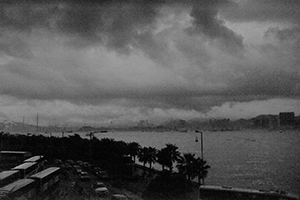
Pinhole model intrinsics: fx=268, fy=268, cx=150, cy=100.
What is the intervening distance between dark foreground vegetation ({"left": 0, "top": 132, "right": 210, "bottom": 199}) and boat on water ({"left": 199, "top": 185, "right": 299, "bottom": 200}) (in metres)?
9.41

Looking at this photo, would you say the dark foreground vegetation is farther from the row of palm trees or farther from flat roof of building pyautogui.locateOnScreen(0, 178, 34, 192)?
flat roof of building pyautogui.locateOnScreen(0, 178, 34, 192)

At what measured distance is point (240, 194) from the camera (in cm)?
3105

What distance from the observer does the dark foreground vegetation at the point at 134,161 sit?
153 ft

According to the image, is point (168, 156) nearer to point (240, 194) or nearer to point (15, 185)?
point (240, 194)

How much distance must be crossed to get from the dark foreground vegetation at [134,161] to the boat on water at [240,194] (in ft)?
30.9

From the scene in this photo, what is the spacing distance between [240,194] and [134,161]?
Result: 144 ft

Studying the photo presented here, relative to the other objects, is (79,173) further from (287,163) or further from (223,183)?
(287,163)

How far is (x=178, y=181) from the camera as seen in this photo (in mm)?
49125

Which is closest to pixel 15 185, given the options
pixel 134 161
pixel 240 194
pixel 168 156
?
pixel 240 194

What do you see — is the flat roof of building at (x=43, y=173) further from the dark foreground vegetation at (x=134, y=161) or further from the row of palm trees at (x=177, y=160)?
the row of palm trees at (x=177, y=160)

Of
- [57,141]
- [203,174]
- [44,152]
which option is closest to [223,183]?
[203,174]

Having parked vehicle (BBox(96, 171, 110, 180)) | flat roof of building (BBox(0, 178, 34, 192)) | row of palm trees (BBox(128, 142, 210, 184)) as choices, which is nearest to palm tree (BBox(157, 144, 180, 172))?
row of palm trees (BBox(128, 142, 210, 184))

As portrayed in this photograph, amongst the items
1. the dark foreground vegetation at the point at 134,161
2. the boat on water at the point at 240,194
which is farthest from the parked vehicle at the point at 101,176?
the boat on water at the point at 240,194

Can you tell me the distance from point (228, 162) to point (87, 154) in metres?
65.9
